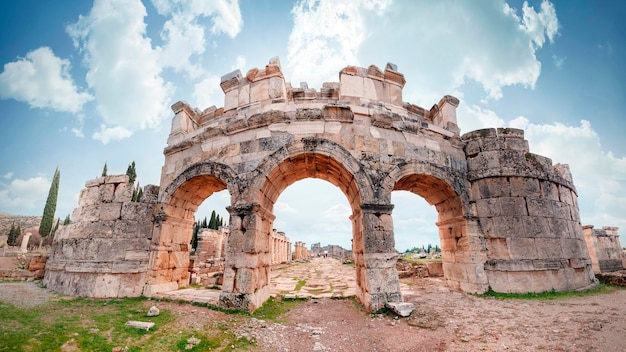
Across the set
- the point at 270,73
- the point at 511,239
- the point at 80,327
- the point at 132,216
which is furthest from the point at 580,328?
the point at 132,216

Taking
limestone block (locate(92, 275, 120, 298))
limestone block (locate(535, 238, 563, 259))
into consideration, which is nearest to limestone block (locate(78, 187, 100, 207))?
limestone block (locate(92, 275, 120, 298))

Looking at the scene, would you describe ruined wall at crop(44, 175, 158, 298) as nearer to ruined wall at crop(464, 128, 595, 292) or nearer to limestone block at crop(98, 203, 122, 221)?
limestone block at crop(98, 203, 122, 221)

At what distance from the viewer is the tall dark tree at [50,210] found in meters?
29.2

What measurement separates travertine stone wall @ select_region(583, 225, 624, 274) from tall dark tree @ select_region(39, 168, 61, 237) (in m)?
43.8

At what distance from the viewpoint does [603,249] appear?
11.3 m

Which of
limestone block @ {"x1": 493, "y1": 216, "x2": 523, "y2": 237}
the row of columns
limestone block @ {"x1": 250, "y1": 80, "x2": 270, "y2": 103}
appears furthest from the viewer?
the row of columns

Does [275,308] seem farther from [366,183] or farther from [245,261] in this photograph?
[366,183]

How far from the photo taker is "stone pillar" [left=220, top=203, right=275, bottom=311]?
5.30 meters

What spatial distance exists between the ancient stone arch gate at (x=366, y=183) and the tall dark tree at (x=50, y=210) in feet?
103

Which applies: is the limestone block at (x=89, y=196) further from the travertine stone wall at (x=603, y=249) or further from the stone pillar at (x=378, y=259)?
the travertine stone wall at (x=603, y=249)

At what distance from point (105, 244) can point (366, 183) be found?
6.42m

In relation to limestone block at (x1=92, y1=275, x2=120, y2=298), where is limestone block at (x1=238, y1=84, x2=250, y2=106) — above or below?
above

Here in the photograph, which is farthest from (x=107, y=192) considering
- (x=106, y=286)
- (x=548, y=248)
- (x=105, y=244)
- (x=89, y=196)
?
(x=548, y=248)

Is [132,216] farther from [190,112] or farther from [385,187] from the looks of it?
[385,187]
